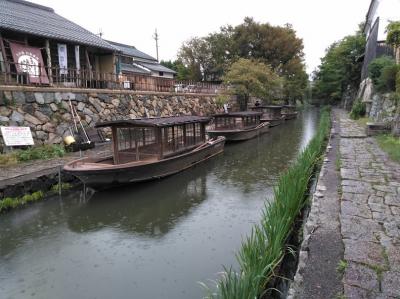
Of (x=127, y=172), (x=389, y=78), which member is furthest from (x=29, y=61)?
(x=389, y=78)

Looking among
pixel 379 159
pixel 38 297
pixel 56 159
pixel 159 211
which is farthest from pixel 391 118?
pixel 38 297

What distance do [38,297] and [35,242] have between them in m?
2.31

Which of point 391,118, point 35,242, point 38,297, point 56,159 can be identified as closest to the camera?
point 38,297

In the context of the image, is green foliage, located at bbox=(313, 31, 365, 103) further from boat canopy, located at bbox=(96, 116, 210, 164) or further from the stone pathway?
the stone pathway

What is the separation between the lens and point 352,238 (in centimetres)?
461

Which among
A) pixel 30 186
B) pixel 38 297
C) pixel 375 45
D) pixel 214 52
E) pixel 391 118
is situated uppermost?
pixel 214 52

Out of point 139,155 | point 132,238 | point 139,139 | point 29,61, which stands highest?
point 29,61

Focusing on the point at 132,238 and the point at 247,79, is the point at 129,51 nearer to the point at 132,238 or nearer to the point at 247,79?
the point at 247,79

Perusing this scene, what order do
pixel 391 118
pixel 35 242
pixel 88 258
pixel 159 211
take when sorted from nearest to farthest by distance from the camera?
pixel 88 258 < pixel 35 242 < pixel 159 211 < pixel 391 118

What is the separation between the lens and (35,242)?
279 inches

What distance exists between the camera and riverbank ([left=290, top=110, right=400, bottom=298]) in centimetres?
352

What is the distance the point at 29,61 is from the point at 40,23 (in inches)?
134

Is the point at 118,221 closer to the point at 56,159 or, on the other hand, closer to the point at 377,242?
the point at 56,159

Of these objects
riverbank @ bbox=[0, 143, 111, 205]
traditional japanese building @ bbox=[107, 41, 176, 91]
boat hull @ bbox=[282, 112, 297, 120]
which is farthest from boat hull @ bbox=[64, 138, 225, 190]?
boat hull @ bbox=[282, 112, 297, 120]
